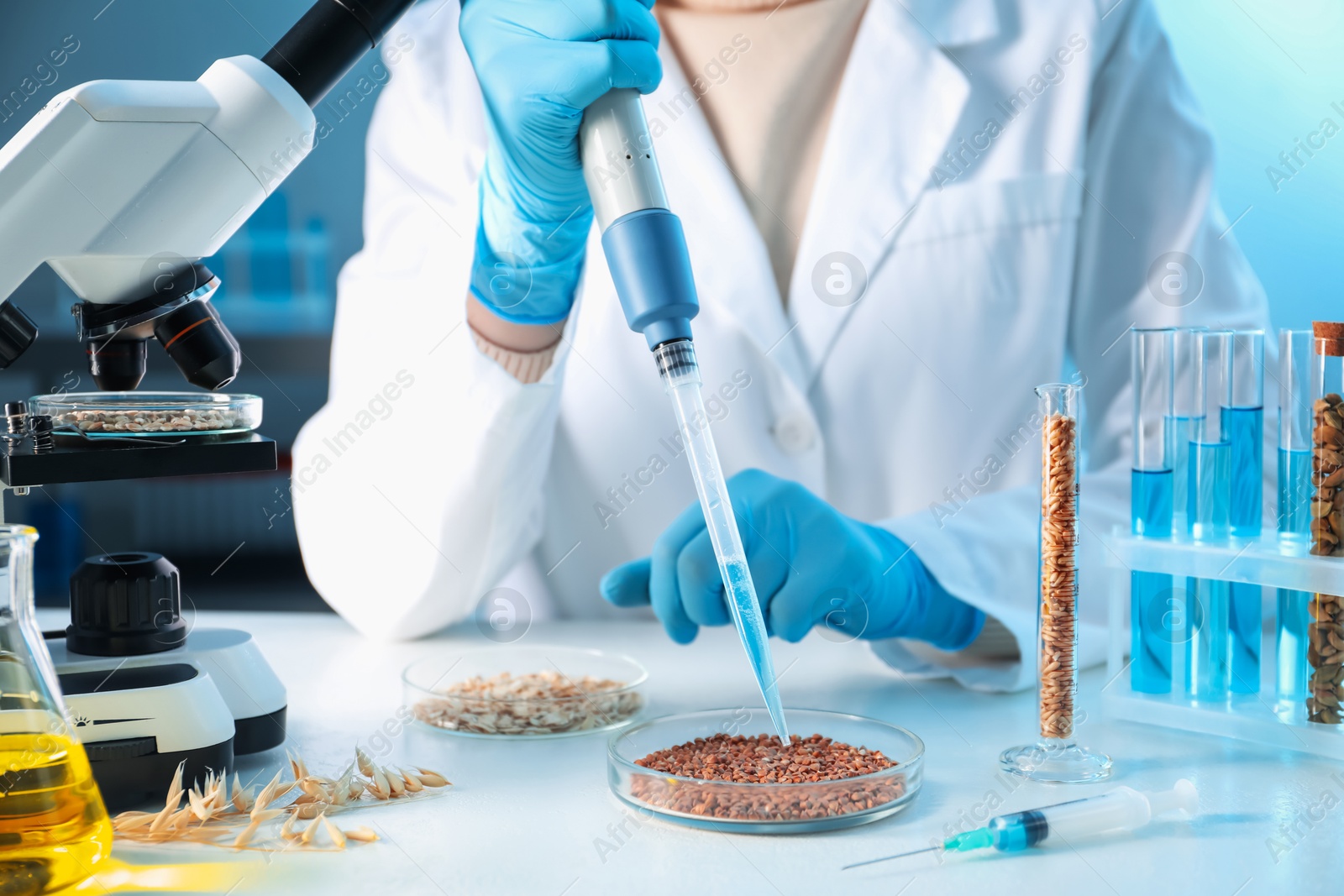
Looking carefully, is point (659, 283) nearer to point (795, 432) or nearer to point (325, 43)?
point (325, 43)

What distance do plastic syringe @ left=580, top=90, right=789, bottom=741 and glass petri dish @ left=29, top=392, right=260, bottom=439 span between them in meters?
0.30

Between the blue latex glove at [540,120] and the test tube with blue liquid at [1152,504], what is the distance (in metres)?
0.46

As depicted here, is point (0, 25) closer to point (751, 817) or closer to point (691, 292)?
point (691, 292)

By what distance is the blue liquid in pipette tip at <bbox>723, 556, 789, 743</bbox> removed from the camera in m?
0.74

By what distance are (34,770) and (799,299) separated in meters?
1.02

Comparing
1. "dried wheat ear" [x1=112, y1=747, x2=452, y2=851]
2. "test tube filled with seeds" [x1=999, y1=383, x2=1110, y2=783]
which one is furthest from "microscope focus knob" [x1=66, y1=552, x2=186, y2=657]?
"test tube filled with seeds" [x1=999, y1=383, x2=1110, y2=783]

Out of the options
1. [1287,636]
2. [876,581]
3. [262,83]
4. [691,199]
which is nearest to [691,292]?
[262,83]

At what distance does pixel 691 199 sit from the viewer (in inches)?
55.2

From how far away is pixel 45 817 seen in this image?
561mm

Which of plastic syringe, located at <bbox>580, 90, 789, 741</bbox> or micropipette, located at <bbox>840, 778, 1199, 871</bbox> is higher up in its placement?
plastic syringe, located at <bbox>580, 90, 789, 741</bbox>

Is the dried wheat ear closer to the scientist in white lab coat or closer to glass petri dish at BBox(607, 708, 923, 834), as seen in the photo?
glass petri dish at BBox(607, 708, 923, 834)

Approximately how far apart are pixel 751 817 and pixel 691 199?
36.1 inches

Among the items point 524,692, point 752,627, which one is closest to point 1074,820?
point 752,627

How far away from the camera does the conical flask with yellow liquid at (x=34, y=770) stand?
21.9 inches
